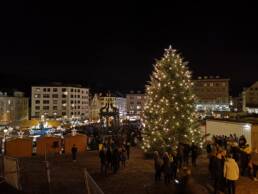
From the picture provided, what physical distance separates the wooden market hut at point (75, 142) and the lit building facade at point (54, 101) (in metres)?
79.1

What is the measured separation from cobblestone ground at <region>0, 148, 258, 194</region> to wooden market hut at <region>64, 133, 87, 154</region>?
17.8ft

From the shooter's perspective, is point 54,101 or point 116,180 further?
point 54,101

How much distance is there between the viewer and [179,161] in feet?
62.0

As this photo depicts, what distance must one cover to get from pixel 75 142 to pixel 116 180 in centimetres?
1320

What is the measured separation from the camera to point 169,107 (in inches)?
Result: 906

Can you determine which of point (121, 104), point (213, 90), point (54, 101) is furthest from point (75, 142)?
point (121, 104)

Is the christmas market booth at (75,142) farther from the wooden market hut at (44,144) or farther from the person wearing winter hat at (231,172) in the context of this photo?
the person wearing winter hat at (231,172)

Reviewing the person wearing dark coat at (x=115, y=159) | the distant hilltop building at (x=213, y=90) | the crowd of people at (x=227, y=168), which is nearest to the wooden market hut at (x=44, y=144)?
the person wearing dark coat at (x=115, y=159)

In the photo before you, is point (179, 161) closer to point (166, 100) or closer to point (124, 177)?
point (124, 177)

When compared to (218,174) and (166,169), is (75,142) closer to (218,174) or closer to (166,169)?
(166,169)

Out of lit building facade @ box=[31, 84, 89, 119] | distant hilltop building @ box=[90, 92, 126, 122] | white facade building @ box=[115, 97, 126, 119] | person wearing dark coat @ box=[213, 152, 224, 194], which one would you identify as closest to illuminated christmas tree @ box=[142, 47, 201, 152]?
person wearing dark coat @ box=[213, 152, 224, 194]

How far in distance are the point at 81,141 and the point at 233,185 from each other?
1868 centimetres

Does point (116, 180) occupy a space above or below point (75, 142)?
below

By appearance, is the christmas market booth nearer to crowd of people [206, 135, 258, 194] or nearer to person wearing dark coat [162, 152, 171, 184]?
person wearing dark coat [162, 152, 171, 184]
